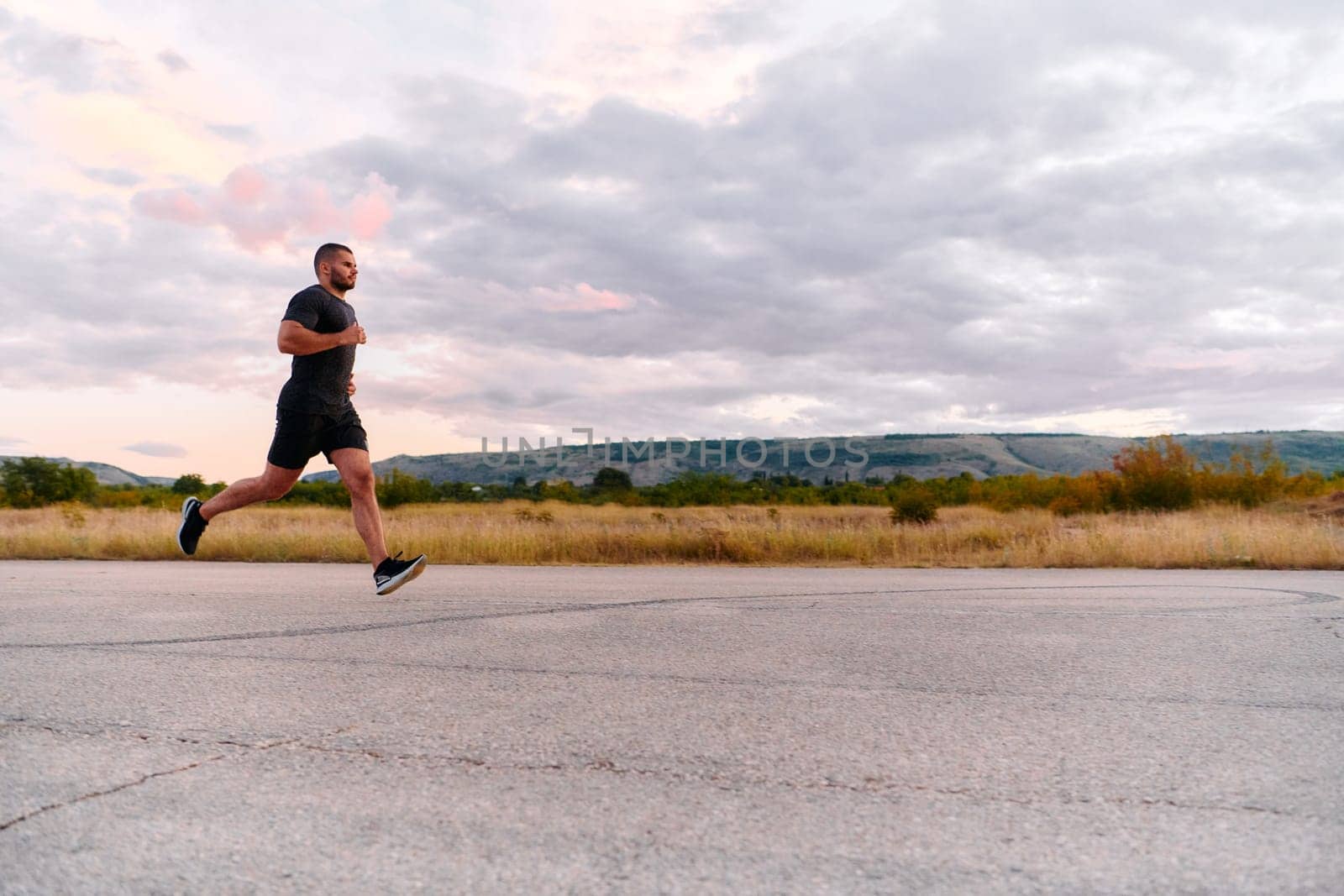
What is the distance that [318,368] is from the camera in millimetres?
6938

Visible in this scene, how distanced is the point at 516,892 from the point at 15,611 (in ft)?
21.8

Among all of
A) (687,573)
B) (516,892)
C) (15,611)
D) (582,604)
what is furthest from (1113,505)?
(516,892)

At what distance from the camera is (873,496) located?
6178 cm

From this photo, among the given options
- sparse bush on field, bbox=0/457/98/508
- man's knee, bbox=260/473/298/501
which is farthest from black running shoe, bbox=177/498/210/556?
sparse bush on field, bbox=0/457/98/508

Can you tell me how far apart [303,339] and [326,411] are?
54 cm

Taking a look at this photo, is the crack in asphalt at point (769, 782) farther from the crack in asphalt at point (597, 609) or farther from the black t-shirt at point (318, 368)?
the black t-shirt at point (318, 368)

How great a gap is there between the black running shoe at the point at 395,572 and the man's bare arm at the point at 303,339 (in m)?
1.45

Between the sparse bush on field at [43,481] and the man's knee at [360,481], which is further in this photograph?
the sparse bush on field at [43,481]

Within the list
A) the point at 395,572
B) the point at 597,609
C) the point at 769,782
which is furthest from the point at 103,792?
the point at 597,609

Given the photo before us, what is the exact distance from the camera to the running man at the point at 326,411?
6801 millimetres

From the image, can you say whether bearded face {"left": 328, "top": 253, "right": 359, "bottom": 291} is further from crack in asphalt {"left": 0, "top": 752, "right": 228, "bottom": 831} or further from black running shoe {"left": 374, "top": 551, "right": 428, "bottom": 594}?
crack in asphalt {"left": 0, "top": 752, "right": 228, "bottom": 831}

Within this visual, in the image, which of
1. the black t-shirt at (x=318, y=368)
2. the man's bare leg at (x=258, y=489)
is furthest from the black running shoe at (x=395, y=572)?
the black t-shirt at (x=318, y=368)

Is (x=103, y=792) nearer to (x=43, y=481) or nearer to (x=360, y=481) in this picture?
(x=360, y=481)

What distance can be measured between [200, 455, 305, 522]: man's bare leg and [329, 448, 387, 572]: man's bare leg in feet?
1.05
